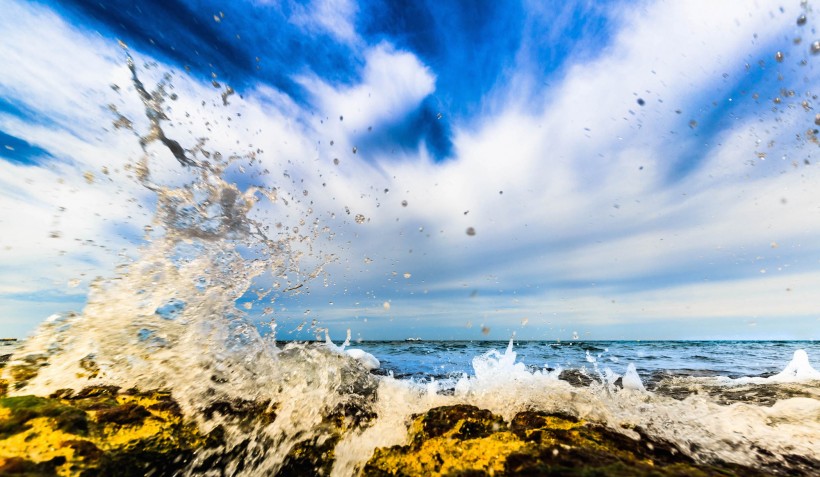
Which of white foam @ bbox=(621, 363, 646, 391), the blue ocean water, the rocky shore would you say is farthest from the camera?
the blue ocean water

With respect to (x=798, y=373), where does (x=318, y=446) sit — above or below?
below

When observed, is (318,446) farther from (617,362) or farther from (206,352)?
(617,362)

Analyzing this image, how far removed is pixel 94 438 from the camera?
2.80 meters

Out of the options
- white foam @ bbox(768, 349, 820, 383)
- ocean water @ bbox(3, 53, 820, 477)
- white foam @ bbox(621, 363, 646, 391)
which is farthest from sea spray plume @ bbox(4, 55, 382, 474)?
white foam @ bbox(768, 349, 820, 383)

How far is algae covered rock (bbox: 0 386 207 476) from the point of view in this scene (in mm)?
2406

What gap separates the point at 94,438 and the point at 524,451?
3411 mm

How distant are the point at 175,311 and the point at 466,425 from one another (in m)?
5.20

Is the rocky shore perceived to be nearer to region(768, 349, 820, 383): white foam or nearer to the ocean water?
the ocean water

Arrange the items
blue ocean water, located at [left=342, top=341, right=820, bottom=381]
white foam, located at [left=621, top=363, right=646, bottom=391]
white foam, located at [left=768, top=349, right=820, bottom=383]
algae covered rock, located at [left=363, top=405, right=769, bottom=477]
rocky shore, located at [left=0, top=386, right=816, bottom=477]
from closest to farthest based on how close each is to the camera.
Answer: algae covered rock, located at [left=363, top=405, right=769, bottom=477] < rocky shore, located at [left=0, top=386, right=816, bottom=477] < white foam, located at [left=621, top=363, right=646, bottom=391] < white foam, located at [left=768, top=349, right=820, bottom=383] < blue ocean water, located at [left=342, top=341, right=820, bottom=381]

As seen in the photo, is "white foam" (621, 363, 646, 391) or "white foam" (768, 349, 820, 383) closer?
"white foam" (621, 363, 646, 391)

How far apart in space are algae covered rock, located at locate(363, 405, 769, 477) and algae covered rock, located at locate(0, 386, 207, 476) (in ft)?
5.82

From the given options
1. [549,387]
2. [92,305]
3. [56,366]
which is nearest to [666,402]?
[549,387]

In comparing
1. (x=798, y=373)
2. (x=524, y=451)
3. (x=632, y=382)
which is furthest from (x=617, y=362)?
(x=524, y=451)

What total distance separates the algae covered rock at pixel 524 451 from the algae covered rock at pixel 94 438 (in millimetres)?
1774
